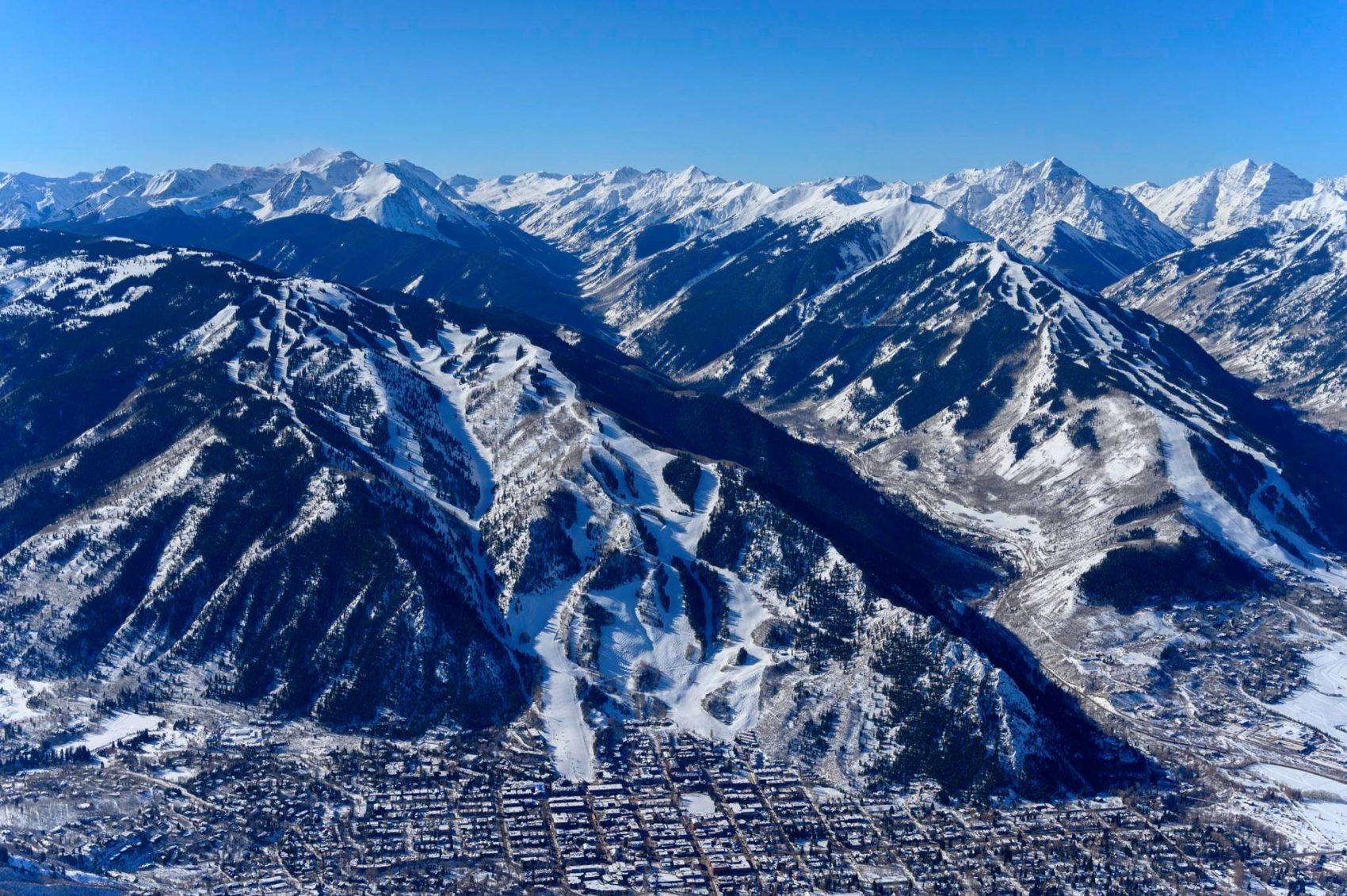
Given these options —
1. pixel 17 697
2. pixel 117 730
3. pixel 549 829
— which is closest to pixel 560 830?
pixel 549 829

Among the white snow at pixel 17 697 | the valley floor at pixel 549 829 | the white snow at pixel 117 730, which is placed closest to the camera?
the valley floor at pixel 549 829

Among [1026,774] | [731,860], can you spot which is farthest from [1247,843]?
[731,860]

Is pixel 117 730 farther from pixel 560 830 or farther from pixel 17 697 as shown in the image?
pixel 560 830

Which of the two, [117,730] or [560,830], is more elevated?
[560,830]

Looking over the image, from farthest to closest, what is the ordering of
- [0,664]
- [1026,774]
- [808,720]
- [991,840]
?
[0,664]
[808,720]
[1026,774]
[991,840]

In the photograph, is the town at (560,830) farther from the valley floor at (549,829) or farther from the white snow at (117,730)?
the white snow at (117,730)

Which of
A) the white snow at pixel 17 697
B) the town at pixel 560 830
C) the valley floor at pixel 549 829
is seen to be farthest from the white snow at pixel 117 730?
the white snow at pixel 17 697

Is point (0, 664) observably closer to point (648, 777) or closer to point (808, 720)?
point (648, 777)

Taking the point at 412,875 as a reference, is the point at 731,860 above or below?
above

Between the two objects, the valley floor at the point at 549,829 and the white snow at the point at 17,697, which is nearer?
the valley floor at the point at 549,829

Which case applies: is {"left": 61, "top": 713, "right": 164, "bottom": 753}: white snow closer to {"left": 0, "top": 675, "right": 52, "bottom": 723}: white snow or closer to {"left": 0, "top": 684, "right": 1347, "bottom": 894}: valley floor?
{"left": 0, "top": 684, "right": 1347, "bottom": 894}: valley floor

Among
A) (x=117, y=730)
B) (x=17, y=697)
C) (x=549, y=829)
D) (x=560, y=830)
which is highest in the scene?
(x=560, y=830)
